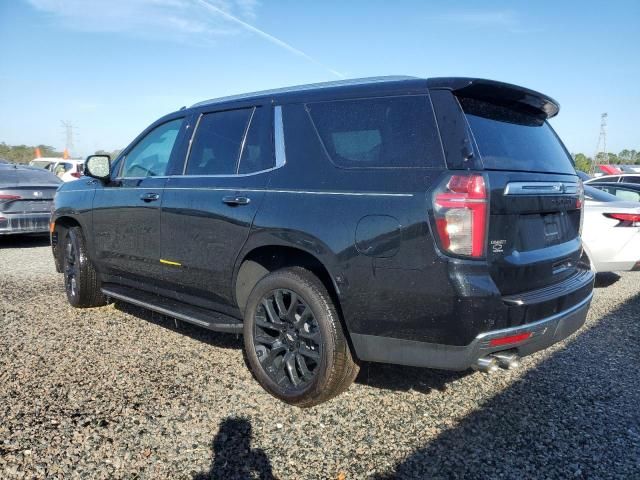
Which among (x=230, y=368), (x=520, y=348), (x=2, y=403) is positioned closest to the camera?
(x=520, y=348)

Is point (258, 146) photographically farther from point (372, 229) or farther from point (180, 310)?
point (180, 310)

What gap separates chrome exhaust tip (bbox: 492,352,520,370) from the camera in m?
2.70

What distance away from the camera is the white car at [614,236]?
246 inches

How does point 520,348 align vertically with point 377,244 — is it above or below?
below

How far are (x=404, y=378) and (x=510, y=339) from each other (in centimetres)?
121

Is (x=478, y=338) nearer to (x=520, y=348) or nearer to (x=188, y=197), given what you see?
(x=520, y=348)

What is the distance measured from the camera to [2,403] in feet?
10.3

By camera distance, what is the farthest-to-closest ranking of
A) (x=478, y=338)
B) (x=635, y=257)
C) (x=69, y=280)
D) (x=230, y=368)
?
(x=635, y=257) → (x=69, y=280) → (x=230, y=368) → (x=478, y=338)

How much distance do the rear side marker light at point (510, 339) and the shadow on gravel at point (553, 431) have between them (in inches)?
23.0

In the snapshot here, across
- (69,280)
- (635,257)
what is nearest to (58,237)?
(69,280)

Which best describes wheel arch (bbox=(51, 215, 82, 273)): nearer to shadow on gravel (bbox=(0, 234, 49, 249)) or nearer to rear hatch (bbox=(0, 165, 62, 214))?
rear hatch (bbox=(0, 165, 62, 214))

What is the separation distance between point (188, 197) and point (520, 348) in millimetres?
2424

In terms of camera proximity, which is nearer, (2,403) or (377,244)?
(377,244)

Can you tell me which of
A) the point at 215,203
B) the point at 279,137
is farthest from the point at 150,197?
the point at 279,137
